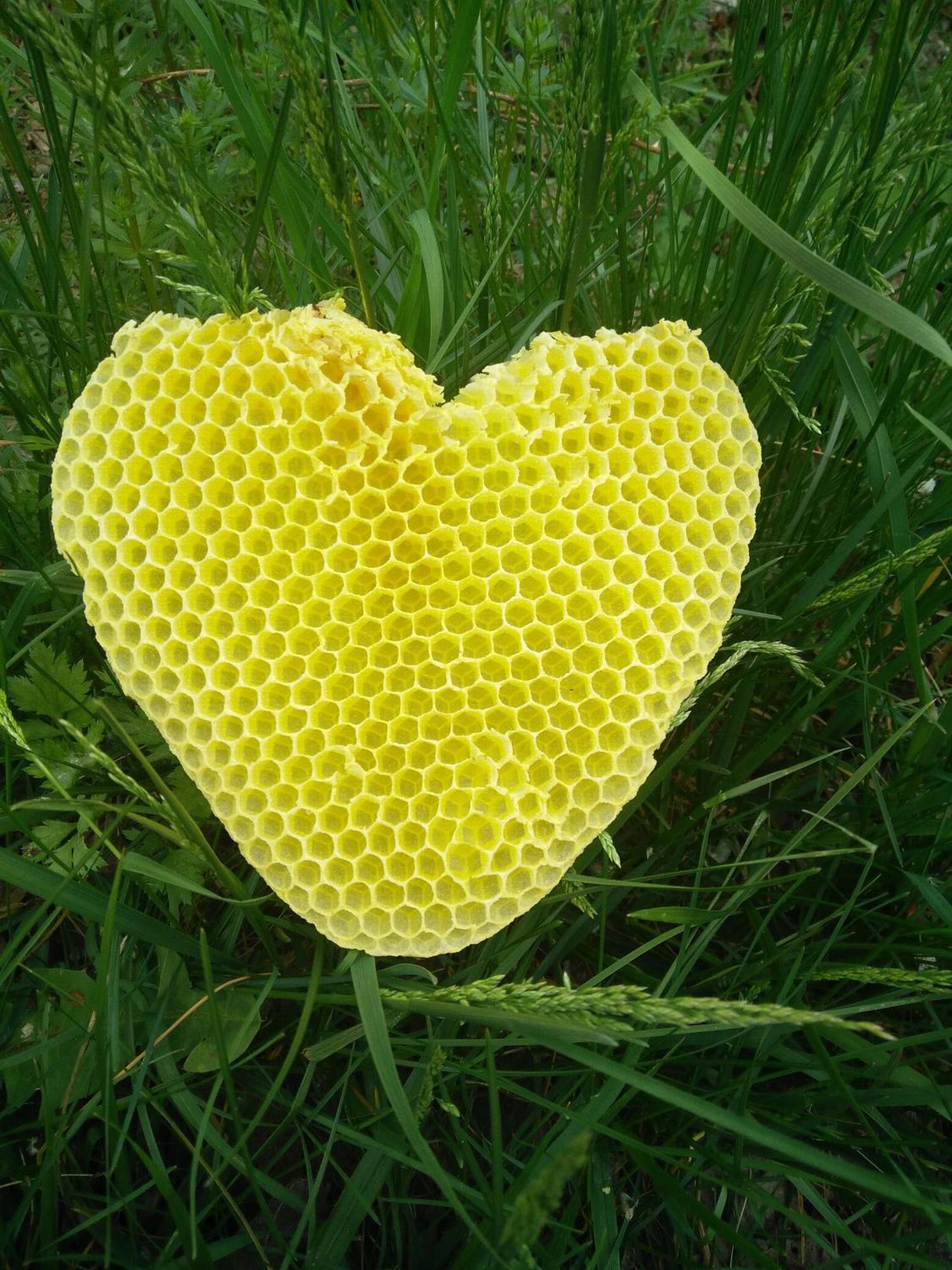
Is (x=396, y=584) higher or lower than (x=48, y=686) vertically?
higher

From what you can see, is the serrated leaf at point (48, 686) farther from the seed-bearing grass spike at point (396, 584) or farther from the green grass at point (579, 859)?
the seed-bearing grass spike at point (396, 584)

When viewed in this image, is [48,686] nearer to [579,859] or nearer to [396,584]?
[396,584]

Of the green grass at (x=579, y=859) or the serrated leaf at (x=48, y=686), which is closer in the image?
the green grass at (x=579, y=859)

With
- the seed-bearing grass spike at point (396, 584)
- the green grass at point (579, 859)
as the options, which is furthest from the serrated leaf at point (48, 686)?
the seed-bearing grass spike at point (396, 584)

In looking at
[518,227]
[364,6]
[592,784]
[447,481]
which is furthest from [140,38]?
[592,784]

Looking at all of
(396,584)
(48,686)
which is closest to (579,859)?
(396,584)
